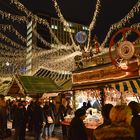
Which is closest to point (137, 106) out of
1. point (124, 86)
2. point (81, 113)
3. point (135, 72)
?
point (81, 113)

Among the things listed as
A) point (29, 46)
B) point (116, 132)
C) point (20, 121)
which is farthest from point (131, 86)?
point (29, 46)

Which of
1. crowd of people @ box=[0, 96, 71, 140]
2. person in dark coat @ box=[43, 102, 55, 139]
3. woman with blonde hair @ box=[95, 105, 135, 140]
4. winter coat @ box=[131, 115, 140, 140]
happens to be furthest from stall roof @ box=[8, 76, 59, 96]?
woman with blonde hair @ box=[95, 105, 135, 140]

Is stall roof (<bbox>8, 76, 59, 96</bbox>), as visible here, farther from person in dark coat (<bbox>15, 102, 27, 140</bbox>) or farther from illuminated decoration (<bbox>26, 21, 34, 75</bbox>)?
illuminated decoration (<bbox>26, 21, 34, 75</bbox>)

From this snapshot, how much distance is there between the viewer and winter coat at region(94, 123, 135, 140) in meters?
4.14

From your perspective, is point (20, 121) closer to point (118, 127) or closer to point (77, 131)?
point (77, 131)

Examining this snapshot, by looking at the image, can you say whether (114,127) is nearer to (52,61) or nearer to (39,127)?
(39,127)

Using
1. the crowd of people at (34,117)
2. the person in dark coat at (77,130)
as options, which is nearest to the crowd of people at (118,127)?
the person in dark coat at (77,130)

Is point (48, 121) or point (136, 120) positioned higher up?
point (136, 120)

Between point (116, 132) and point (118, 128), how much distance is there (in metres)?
0.06

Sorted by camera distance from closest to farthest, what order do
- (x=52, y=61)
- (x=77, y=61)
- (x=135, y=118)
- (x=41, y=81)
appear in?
(x=135, y=118) < (x=77, y=61) < (x=41, y=81) < (x=52, y=61)

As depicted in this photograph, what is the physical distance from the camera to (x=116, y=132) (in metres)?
4.18

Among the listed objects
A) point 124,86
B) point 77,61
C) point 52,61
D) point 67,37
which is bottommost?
point 124,86

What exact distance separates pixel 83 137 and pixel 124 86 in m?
3.72

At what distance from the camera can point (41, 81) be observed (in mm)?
13648
